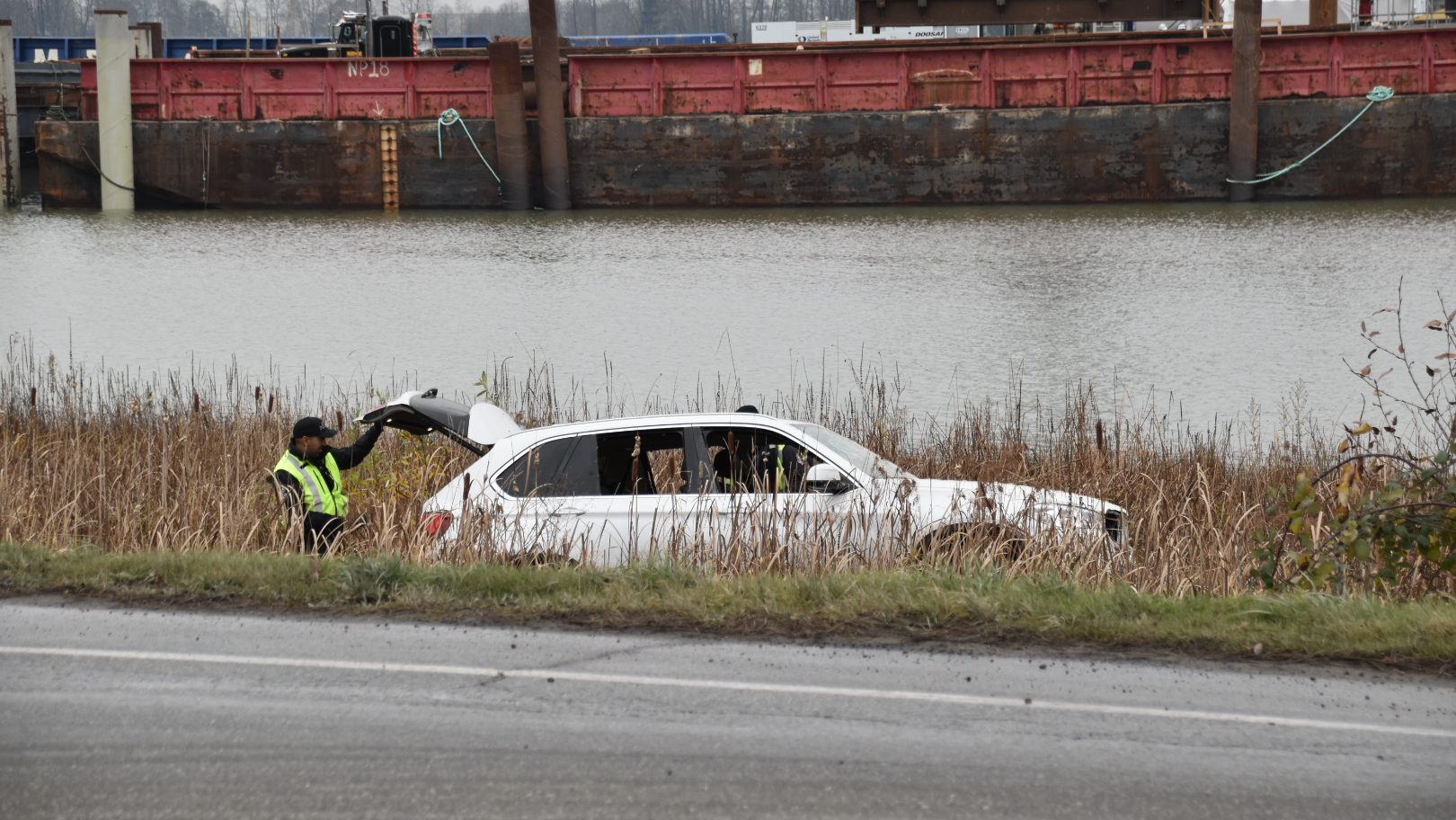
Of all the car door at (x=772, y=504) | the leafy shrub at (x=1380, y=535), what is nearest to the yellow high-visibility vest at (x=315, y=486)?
the car door at (x=772, y=504)

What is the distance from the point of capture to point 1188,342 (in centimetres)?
2422

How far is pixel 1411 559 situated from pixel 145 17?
203255 millimetres

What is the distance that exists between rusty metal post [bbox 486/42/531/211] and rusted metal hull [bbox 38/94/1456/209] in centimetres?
111

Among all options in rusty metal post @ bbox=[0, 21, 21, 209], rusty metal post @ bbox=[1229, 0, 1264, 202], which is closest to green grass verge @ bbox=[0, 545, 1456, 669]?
rusty metal post @ bbox=[1229, 0, 1264, 202]

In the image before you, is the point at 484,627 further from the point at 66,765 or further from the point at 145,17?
the point at 145,17

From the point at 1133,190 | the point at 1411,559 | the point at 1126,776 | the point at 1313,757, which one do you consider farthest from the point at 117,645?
the point at 1133,190

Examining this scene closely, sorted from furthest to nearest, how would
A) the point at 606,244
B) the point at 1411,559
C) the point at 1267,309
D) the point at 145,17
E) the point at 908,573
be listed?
the point at 145,17, the point at 606,244, the point at 1267,309, the point at 1411,559, the point at 908,573

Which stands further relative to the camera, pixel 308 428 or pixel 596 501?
pixel 308 428

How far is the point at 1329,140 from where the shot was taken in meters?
41.4

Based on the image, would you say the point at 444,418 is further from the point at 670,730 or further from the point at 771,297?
the point at 771,297

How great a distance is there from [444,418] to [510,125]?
33.9 m

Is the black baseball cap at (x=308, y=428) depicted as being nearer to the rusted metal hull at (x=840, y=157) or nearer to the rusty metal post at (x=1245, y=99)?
the rusted metal hull at (x=840, y=157)

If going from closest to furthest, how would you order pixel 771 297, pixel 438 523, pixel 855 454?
pixel 438 523, pixel 855 454, pixel 771 297

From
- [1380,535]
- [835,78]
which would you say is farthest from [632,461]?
[835,78]
